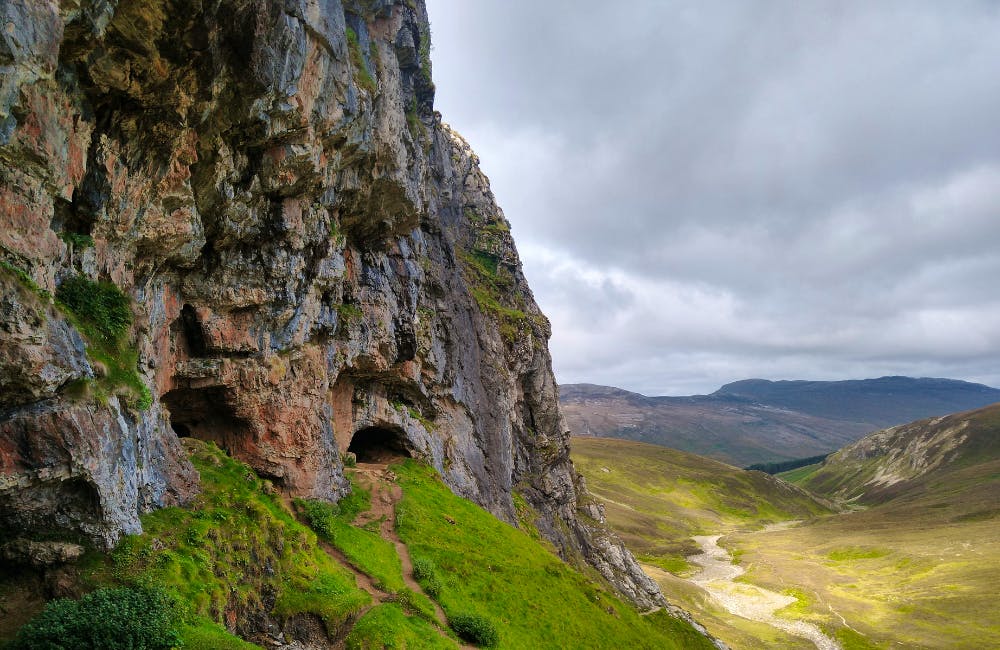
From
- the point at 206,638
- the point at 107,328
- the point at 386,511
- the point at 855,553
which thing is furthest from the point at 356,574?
the point at 855,553

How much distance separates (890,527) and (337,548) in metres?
194

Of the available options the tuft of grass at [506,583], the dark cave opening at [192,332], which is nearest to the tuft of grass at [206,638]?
the tuft of grass at [506,583]

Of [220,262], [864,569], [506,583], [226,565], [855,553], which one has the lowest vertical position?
[855,553]

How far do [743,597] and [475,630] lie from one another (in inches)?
3737

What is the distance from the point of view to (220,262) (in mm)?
30469

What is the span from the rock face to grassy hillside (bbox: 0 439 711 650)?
2.06m

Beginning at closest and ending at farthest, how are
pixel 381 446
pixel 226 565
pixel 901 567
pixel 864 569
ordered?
1. pixel 226 565
2. pixel 381 446
3. pixel 901 567
4. pixel 864 569

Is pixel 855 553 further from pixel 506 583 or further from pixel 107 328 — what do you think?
pixel 107 328

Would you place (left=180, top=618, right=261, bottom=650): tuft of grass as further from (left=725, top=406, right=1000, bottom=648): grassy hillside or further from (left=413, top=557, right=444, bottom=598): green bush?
(left=725, top=406, right=1000, bottom=648): grassy hillside

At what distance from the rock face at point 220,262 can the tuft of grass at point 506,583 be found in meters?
7.04

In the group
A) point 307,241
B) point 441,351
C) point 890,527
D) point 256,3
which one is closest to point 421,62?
point 441,351

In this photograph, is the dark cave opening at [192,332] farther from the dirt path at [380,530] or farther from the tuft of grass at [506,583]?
the tuft of grass at [506,583]

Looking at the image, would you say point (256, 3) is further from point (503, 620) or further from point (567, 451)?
point (567, 451)

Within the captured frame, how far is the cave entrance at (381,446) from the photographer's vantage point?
48.7m
